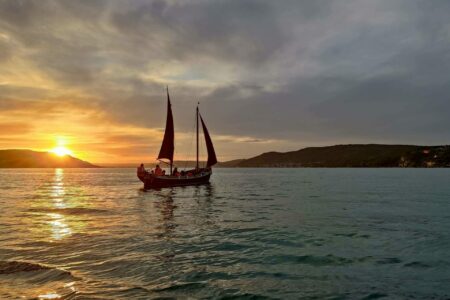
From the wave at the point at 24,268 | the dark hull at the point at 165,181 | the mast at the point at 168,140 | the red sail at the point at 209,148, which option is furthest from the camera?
the red sail at the point at 209,148

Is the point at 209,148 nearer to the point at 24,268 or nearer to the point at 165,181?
the point at 165,181

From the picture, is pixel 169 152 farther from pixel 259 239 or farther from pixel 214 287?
pixel 214 287

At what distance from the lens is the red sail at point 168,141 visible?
65.9 metres

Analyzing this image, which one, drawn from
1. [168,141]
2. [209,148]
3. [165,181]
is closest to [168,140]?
[168,141]

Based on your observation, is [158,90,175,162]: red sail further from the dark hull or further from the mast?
the dark hull

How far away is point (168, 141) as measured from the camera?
66.6m

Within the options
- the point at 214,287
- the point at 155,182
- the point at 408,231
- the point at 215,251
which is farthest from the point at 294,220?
the point at 155,182

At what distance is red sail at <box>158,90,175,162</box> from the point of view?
65.9 m

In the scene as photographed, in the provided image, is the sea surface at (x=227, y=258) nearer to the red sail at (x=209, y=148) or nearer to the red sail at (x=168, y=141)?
the red sail at (x=168, y=141)

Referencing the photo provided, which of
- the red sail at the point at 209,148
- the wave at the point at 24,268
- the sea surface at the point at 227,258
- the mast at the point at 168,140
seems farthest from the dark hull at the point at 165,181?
the wave at the point at 24,268

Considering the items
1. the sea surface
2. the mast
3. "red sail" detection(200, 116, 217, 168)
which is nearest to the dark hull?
the mast

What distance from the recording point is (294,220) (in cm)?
2684

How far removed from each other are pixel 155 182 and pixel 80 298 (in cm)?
5418

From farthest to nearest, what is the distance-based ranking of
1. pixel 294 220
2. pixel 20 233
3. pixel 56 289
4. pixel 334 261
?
pixel 294 220, pixel 20 233, pixel 334 261, pixel 56 289
